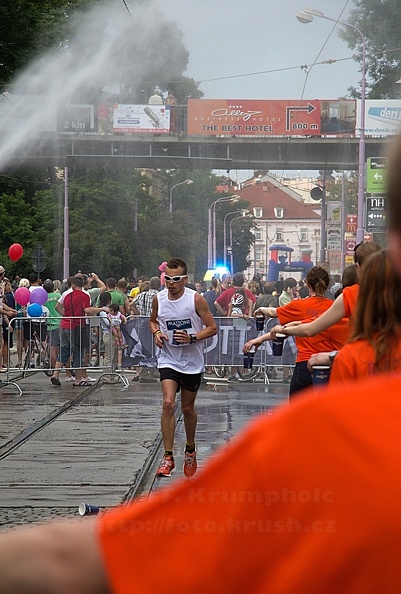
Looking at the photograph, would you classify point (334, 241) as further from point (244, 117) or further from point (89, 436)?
point (89, 436)

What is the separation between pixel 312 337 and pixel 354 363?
4395 mm

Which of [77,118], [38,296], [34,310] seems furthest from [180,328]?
[77,118]

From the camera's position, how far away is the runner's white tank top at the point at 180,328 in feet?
29.7

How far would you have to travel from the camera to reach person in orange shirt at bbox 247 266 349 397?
7789 mm

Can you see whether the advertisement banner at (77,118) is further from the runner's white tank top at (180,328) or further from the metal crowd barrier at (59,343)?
the runner's white tank top at (180,328)

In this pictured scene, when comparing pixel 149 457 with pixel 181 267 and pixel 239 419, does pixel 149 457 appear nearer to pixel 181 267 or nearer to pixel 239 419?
pixel 181 267

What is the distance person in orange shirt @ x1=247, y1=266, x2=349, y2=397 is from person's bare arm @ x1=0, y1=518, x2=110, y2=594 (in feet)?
21.3

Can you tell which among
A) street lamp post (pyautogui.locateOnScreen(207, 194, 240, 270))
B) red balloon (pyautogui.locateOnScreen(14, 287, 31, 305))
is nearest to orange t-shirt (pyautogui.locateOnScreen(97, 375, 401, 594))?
red balloon (pyautogui.locateOnScreen(14, 287, 31, 305))

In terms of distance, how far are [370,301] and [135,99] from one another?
180 ft

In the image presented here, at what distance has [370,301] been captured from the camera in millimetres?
3773

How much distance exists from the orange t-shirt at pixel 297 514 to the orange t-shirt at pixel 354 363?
219cm

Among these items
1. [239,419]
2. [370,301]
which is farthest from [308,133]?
[370,301]

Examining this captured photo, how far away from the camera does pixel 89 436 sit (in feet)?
38.0

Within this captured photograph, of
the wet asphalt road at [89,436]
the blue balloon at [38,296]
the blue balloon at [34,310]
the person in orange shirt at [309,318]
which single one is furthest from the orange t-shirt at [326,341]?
the blue balloon at [38,296]
